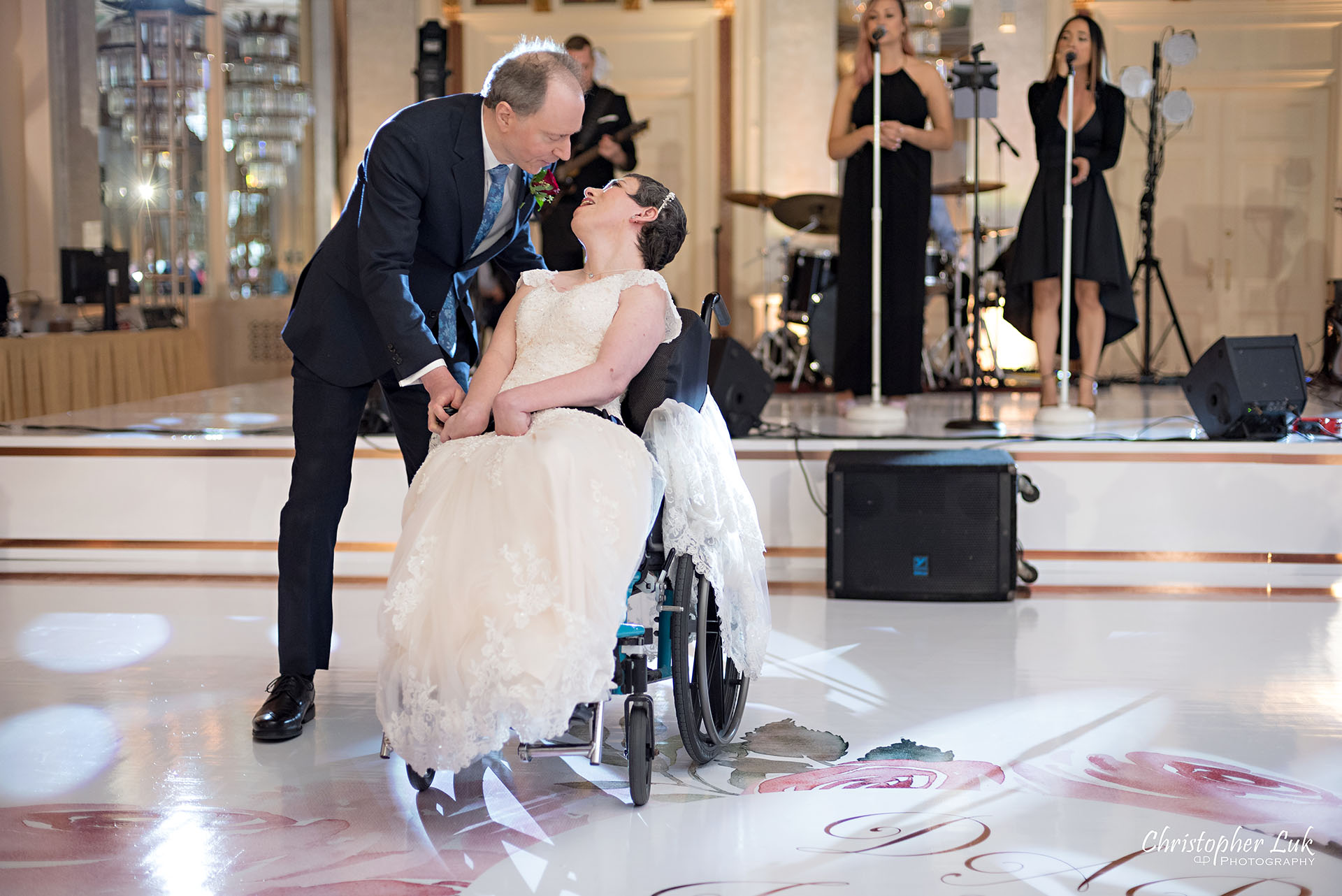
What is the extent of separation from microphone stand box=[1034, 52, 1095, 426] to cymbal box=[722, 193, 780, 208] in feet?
11.0

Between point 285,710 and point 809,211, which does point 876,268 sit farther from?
point 809,211

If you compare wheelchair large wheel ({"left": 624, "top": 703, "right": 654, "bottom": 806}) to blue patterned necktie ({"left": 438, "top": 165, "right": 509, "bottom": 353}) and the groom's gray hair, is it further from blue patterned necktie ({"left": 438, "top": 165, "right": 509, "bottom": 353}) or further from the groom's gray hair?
the groom's gray hair

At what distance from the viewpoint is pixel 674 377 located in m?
2.39

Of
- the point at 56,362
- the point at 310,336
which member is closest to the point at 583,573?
the point at 310,336

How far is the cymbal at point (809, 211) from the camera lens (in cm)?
793

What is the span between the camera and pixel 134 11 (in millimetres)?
8258

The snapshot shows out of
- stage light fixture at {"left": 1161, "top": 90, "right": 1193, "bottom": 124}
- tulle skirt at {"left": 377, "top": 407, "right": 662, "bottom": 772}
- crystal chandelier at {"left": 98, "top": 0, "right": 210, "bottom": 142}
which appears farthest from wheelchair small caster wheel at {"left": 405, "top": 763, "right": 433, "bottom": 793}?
crystal chandelier at {"left": 98, "top": 0, "right": 210, "bottom": 142}

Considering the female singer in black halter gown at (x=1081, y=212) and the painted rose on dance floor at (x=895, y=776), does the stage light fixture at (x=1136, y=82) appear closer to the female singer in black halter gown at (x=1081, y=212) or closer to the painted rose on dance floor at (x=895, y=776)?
the female singer in black halter gown at (x=1081, y=212)

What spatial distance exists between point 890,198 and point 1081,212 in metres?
0.74

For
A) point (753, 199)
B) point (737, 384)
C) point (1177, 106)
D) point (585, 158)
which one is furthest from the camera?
point (753, 199)

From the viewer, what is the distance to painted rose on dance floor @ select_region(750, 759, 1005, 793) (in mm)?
2354

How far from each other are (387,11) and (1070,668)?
8.10m

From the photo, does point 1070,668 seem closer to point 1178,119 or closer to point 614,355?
point 614,355

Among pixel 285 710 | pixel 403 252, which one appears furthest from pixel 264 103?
pixel 285 710
